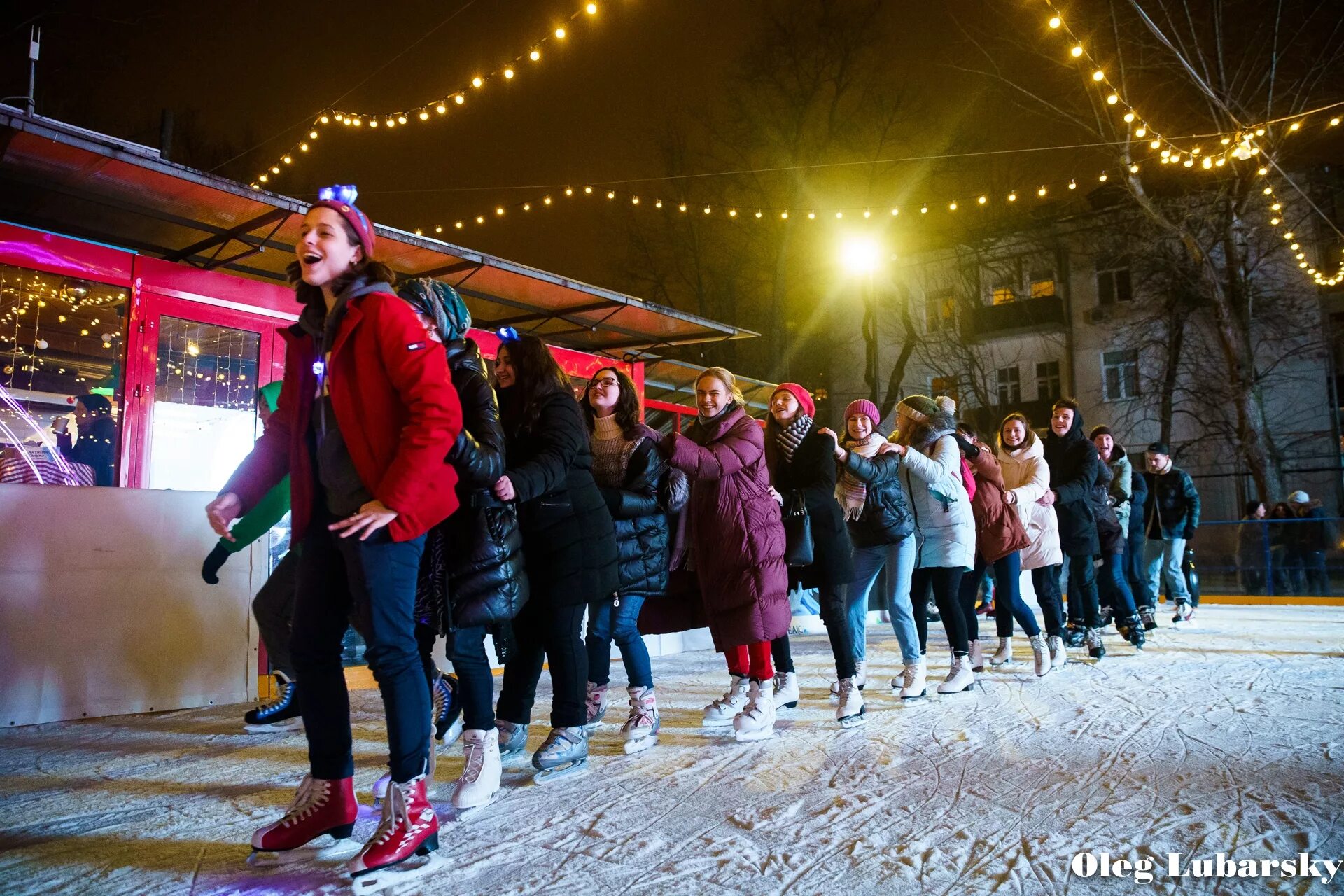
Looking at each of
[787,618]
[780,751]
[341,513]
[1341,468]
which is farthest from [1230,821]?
[1341,468]

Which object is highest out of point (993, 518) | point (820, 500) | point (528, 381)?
point (528, 381)

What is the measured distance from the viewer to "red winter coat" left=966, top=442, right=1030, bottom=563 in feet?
19.2

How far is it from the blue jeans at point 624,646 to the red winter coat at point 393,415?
5.14 ft

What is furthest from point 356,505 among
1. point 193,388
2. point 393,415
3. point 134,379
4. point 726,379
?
point 193,388

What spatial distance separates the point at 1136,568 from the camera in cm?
867

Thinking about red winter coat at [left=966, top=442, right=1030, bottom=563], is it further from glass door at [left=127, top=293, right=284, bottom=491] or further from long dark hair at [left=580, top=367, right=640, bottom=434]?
glass door at [left=127, top=293, right=284, bottom=491]

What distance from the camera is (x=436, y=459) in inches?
88.9

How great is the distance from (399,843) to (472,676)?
756 mm

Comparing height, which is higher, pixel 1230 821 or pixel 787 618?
pixel 787 618

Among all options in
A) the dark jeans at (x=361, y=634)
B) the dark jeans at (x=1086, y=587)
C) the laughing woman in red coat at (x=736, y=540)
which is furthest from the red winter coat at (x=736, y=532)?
the dark jeans at (x=1086, y=587)

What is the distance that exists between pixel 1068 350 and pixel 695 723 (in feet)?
79.4

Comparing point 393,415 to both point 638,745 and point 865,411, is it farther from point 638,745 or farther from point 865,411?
point 865,411

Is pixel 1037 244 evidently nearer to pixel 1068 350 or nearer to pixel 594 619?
pixel 1068 350

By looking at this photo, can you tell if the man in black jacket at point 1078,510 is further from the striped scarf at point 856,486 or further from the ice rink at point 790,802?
the striped scarf at point 856,486
